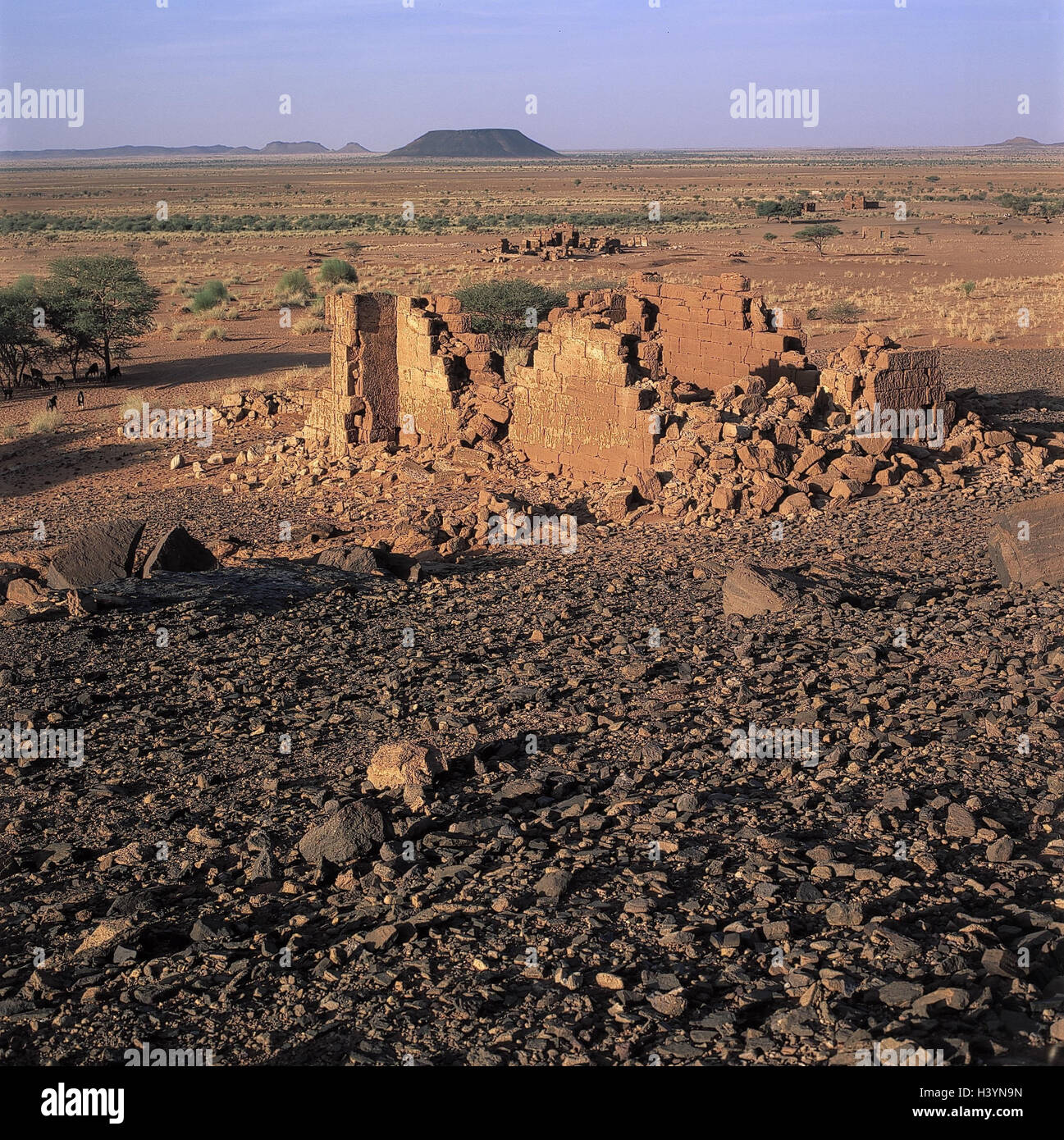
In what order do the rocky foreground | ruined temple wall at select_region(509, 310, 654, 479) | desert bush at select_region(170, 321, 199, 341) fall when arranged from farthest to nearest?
desert bush at select_region(170, 321, 199, 341), ruined temple wall at select_region(509, 310, 654, 479), the rocky foreground

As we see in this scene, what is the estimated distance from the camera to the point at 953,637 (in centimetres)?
827

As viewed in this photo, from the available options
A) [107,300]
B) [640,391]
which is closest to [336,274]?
[107,300]

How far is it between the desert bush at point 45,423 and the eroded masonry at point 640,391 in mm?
5378

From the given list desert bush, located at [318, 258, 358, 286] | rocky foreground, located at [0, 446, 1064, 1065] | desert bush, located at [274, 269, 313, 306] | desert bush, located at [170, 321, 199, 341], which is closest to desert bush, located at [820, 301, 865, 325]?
desert bush, located at [274, 269, 313, 306]

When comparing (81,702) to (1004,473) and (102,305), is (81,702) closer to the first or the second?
(1004,473)

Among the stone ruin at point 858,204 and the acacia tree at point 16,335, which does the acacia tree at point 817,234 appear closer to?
the stone ruin at point 858,204

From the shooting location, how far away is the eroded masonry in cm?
1281

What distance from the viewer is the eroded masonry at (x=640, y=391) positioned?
12812 mm

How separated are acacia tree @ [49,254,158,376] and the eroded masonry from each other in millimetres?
9860

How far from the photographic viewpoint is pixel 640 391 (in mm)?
13359

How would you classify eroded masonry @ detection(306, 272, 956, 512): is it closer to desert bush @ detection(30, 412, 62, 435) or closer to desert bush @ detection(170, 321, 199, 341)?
desert bush @ detection(30, 412, 62, 435)

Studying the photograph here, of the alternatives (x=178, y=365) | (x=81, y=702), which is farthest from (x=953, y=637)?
(x=178, y=365)
